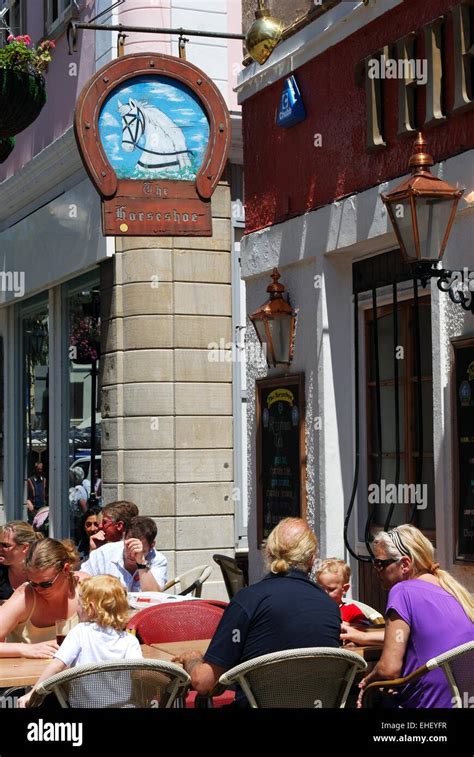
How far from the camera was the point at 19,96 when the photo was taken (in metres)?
10.1

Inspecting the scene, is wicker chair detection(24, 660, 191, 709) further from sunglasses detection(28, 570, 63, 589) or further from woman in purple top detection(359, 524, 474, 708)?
sunglasses detection(28, 570, 63, 589)

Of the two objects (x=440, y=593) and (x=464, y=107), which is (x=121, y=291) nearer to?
(x=464, y=107)

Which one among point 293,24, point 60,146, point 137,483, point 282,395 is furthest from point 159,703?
point 60,146

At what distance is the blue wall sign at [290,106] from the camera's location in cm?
931

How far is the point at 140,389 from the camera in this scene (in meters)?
12.5

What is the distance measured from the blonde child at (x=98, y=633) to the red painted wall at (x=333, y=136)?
11.0 ft

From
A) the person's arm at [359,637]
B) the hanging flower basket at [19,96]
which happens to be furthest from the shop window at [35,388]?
the person's arm at [359,637]

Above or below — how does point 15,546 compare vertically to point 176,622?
above

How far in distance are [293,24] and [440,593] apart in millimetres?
5333

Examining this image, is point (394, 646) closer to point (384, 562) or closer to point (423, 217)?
point (384, 562)

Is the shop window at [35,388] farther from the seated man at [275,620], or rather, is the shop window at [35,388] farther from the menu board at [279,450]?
the seated man at [275,620]

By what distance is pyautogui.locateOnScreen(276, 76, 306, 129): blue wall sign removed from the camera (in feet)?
30.6

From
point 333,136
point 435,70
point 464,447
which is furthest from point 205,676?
point 333,136

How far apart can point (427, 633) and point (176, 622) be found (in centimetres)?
192
